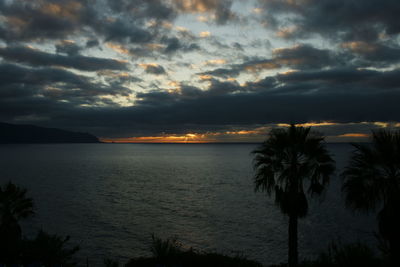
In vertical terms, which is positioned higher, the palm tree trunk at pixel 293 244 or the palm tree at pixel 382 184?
the palm tree at pixel 382 184

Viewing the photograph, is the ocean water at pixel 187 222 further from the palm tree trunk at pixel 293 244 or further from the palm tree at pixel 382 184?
the palm tree at pixel 382 184

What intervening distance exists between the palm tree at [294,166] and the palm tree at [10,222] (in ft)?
51.0

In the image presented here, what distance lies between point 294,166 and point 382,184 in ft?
19.7

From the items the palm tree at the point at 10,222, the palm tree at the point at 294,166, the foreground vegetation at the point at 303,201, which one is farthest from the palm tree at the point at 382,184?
the palm tree at the point at 10,222

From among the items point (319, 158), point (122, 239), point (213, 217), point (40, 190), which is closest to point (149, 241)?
point (122, 239)

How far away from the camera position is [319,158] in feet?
63.2

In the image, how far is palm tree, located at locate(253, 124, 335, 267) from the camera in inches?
760

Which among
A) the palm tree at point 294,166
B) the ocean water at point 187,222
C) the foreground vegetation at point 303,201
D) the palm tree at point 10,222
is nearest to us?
the foreground vegetation at point 303,201

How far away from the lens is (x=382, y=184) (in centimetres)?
1436

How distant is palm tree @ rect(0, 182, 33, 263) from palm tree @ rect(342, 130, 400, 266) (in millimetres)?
19286

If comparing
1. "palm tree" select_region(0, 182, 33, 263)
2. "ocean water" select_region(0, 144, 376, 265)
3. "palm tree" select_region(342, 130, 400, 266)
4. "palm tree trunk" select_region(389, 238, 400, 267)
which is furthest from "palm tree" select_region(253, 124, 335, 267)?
"palm tree" select_region(0, 182, 33, 263)

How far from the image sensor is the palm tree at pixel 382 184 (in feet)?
46.6

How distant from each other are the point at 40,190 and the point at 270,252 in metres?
62.5

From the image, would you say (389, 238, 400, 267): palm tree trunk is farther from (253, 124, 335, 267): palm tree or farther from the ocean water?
the ocean water
